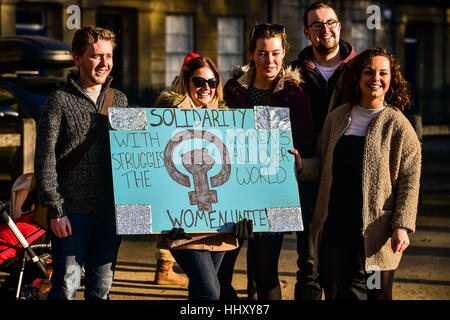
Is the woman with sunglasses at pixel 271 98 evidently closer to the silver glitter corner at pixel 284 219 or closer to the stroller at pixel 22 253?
the silver glitter corner at pixel 284 219

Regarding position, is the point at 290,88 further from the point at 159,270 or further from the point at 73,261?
the point at 159,270

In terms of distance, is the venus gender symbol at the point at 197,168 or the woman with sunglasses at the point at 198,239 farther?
the venus gender symbol at the point at 197,168

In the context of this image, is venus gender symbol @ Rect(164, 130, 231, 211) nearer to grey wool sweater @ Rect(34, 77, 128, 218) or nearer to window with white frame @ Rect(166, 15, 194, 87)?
grey wool sweater @ Rect(34, 77, 128, 218)

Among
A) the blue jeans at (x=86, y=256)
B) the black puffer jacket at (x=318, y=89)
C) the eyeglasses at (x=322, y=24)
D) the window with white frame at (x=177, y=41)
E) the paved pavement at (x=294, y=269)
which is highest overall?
the window with white frame at (x=177, y=41)

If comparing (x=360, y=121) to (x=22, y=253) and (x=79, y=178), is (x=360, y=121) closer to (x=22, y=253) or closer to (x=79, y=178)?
(x=79, y=178)

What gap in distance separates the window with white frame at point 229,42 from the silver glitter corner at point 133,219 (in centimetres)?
1707

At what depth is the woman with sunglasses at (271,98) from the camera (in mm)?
4934

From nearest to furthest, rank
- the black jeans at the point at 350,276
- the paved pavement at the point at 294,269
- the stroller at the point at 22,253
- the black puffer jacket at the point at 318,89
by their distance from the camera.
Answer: the black jeans at the point at 350,276
the stroller at the point at 22,253
the black puffer jacket at the point at 318,89
the paved pavement at the point at 294,269

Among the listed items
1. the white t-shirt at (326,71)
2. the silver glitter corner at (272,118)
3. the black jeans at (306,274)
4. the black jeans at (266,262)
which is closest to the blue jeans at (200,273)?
the black jeans at (266,262)

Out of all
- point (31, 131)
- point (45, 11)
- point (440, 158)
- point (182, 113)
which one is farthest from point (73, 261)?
point (45, 11)

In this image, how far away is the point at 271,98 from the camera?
503 cm

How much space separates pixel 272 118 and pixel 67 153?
3.96 ft

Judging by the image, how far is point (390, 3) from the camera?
25281mm

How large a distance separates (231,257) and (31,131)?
13.8ft
